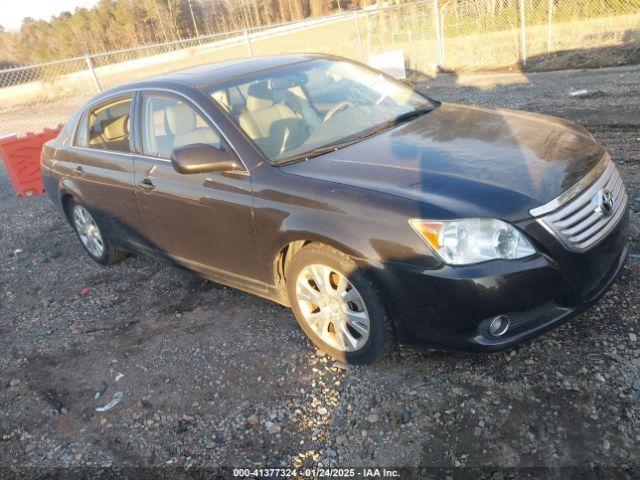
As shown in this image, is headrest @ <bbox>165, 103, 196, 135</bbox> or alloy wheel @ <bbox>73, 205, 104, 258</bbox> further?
alloy wheel @ <bbox>73, 205, 104, 258</bbox>

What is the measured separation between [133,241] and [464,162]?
2.94m

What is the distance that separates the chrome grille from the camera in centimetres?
262

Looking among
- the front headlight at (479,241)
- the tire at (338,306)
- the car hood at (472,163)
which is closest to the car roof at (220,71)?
the car hood at (472,163)

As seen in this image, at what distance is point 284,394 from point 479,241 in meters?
1.42

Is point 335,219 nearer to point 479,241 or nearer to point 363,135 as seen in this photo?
point 479,241

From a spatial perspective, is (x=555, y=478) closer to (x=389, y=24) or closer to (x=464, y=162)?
(x=464, y=162)

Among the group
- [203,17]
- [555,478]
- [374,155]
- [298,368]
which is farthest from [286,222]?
[203,17]

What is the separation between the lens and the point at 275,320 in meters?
3.87

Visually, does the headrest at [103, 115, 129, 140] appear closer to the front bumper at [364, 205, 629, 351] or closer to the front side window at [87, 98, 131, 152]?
the front side window at [87, 98, 131, 152]

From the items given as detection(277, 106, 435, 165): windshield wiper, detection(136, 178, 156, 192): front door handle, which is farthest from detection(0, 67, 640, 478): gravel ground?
detection(277, 106, 435, 165): windshield wiper

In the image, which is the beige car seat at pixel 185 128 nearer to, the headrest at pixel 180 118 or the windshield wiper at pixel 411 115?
the headrest at pixel 180 118

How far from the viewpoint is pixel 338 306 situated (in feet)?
10.1

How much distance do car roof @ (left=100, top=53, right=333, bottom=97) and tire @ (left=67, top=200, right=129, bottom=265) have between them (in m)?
1.40

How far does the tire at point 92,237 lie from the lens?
205 inches
